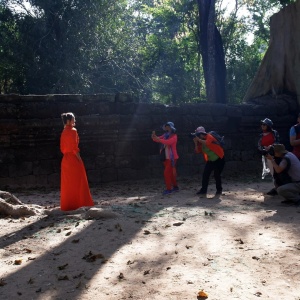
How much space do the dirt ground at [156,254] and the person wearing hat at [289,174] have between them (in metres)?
0.24

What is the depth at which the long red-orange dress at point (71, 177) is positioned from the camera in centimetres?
694

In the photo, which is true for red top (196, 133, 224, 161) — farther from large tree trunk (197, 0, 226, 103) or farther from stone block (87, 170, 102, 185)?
large tree trunk (197, 0, 226, 103)

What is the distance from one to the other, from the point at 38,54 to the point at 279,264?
636 inches

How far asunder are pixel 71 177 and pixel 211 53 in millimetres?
11102

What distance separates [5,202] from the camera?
21.0 ft

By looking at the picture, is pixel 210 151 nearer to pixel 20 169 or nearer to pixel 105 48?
pixel 20 169

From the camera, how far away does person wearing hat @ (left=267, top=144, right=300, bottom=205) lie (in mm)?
7039

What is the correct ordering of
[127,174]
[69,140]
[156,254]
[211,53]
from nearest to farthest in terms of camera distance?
[156,254]
[69,140]
[127,174]
[211,53]

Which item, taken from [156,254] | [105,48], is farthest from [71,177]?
[105,48]

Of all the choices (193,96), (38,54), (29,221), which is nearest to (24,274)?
(29,221)

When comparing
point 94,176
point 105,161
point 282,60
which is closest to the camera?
point 94,176

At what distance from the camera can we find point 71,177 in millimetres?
7031

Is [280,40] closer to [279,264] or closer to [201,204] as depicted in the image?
[201,204]

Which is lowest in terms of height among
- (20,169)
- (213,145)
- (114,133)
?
(20,169)
